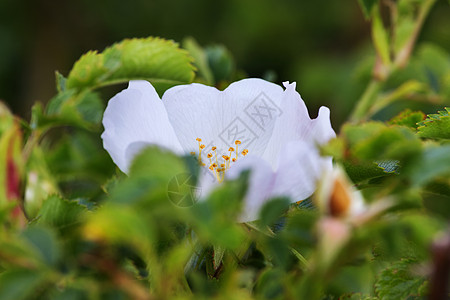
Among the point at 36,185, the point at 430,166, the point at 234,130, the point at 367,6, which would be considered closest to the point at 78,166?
the point at 36,185

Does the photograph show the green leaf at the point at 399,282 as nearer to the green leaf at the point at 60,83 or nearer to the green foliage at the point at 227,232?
the green foliage at the point at 227,232

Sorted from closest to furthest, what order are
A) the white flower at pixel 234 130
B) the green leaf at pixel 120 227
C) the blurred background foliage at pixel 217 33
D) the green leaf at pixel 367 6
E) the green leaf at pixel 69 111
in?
the green leaf at pixel 120 227
the white flower at pixel 234 130
the green leaf at pixel 69 111
the green leaf at pixel 367 6
the blurred background foliage at pixel 217 33

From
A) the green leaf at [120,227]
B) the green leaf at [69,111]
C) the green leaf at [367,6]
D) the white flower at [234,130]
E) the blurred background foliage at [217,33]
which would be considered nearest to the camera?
the green leaf at [120,227]

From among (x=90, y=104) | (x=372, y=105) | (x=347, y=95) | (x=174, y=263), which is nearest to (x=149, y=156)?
(x=174, y=263)

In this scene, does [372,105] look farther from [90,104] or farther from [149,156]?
[149,156]

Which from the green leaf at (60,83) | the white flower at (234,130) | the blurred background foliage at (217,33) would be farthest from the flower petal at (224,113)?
the blurred background foliage at (217,33)

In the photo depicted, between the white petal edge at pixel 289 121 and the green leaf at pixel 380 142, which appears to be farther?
the white petal edge at pixel 289 121
